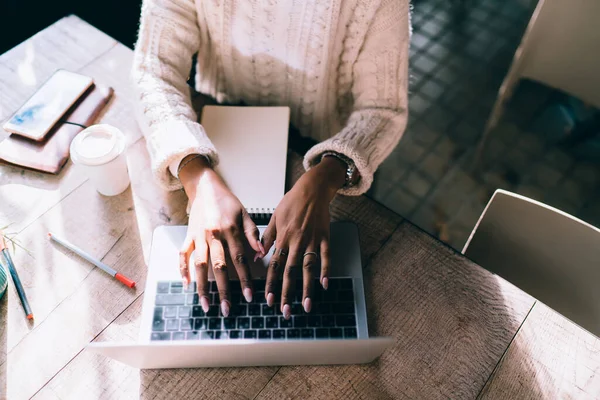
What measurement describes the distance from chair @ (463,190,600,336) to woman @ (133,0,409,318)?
318 millimetres

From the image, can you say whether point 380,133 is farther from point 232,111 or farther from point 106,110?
point 106,110

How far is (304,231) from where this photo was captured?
0.86m

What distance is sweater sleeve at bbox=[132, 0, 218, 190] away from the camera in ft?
3.01

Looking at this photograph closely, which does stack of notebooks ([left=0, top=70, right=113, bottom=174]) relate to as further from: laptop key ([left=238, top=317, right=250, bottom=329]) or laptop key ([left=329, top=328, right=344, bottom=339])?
laptop key ([left=329, top=328, right=344, bottom=339])

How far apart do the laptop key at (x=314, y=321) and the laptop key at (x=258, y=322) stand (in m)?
0.08

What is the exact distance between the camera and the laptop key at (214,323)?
2.56 ft

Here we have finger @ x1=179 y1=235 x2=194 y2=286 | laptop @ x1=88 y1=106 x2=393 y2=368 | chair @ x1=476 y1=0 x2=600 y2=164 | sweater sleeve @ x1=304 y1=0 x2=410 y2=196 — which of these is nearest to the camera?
laptop @ x1=88 y1=106 x2=393 y2=368

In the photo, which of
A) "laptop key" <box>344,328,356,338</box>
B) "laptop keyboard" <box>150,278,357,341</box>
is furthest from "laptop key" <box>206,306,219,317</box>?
"laptop key" <box>344,328,356,338</box>

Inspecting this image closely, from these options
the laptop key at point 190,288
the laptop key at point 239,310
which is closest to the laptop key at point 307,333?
the laptop key at point 239,310

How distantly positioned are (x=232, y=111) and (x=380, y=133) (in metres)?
0.33

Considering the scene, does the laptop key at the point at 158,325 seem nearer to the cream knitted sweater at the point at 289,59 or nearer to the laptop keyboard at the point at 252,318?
the laptop keyboard at the point at 252,318

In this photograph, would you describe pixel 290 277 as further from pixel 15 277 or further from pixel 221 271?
pixel 15 277

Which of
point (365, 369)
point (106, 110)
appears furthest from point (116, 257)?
point (365, 369)

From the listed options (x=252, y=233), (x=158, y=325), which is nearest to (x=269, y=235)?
(x=252, y=233)
